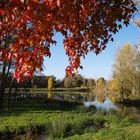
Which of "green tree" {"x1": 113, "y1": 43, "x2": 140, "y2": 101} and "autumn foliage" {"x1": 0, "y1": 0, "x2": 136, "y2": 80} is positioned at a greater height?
"green tree" {"x1": 113, "y1": 43, "x2": 140, "y2": 101}

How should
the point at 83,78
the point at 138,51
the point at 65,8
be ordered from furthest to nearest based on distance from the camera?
the point at 83,78, the point at 138,51, the point at 65,8

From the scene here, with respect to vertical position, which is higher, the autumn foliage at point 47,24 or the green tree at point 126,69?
the green tree at point 126,69

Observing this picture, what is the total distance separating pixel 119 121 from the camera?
3022cm

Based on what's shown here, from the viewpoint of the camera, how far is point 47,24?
6.37 metres

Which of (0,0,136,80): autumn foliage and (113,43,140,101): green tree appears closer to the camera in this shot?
(0,0,136,80): autumn foliage

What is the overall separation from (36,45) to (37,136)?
16.6m

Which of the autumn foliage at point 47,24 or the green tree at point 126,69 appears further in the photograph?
the green tree at point 126,69

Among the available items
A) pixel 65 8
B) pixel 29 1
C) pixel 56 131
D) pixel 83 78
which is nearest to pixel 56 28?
pixel 65 8

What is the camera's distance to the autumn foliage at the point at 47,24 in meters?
5.97

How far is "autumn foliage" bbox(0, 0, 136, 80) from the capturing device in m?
5.97

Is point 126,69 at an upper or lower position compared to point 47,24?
upper

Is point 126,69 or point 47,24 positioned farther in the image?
Answer: point 126,69

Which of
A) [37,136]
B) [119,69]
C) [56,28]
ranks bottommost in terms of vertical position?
[37,136]

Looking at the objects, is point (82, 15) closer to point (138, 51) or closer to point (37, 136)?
point (37, 136)
